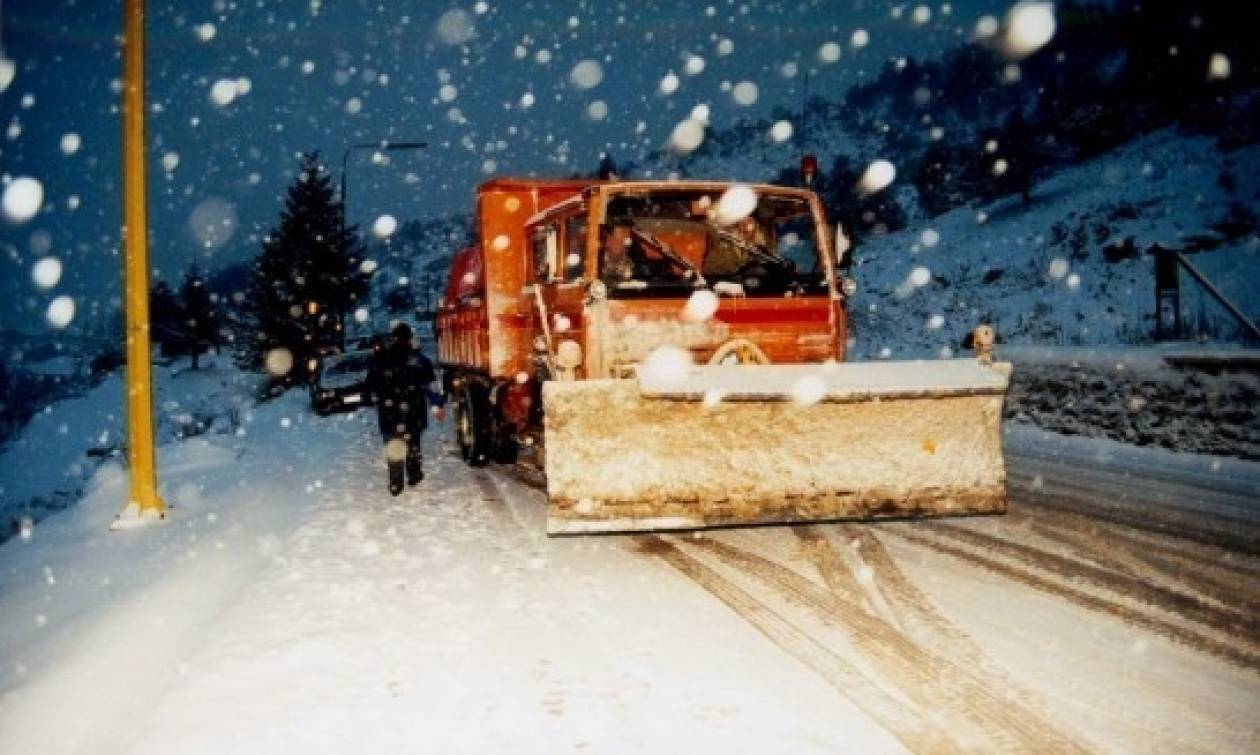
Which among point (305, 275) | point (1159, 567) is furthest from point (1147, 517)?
point (305, 275)

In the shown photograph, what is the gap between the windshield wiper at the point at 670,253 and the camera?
6.43 meters

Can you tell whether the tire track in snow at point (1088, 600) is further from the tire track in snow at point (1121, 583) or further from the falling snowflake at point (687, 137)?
the falling snowflake at point (687, 137)

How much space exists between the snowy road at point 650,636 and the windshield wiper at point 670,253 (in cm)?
197

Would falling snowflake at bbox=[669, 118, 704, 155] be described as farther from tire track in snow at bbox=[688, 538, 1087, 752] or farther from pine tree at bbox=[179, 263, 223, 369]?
tire track in snow at bbox=[688, 538, 1087, 752]

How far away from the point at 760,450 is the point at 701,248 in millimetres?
2046

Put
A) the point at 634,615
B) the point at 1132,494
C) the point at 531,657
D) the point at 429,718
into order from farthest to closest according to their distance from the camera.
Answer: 1. the point at 1132,494
2. the point at 634,615
3. the point at 531,657
4. the point at 429,718

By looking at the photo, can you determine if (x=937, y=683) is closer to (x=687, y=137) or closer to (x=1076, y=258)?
(x=1076, y=258)

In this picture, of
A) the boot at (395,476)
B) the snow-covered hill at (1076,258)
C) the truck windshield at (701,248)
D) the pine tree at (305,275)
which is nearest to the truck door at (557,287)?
the truck windshield at (701,248)

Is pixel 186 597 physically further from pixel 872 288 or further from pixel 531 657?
pixel 872 288

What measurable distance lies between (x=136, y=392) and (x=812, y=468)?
20.0 ft

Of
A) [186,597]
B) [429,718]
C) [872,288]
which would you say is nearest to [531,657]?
[429,718]

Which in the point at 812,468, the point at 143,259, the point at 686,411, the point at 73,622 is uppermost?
the point at 143,259

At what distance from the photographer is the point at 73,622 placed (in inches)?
205

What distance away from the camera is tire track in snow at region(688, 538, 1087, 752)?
10.3ft
